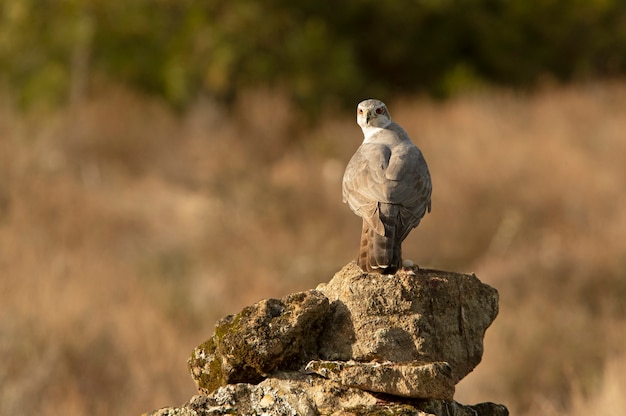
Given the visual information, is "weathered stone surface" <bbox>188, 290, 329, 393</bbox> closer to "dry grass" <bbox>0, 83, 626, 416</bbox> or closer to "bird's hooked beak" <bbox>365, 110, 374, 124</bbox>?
"bird's hooked beak" <bbox>365, 110, 374, 124</bbox>

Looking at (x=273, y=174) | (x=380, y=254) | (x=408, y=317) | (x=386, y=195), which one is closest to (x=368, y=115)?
(x=386, y=195)

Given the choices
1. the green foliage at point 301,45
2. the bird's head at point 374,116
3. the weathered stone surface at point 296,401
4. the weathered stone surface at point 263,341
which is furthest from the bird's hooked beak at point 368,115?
the green foliage at point 301,45

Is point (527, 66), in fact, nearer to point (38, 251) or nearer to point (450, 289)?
point (38, 251)

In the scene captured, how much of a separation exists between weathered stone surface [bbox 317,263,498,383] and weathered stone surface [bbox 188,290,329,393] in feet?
0.48

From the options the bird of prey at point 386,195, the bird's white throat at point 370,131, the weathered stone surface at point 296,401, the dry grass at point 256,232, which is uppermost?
the dry grass at point 256,232

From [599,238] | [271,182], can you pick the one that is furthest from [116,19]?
[599,238]

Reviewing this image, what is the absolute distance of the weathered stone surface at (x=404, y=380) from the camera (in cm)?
388

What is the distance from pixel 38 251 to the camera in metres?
16.7

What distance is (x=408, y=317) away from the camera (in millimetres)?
4414

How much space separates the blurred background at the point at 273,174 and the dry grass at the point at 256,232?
52mm

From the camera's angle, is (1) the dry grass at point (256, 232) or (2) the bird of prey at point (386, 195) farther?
(1) the dry grass at point (256, 232)

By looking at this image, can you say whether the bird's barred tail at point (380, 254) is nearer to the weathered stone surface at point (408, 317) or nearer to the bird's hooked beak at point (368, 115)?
the weathered stone surface at point (408, 317)

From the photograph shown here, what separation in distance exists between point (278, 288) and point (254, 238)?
180 cm

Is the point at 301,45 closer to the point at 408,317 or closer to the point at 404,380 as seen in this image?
the point at 408,317
